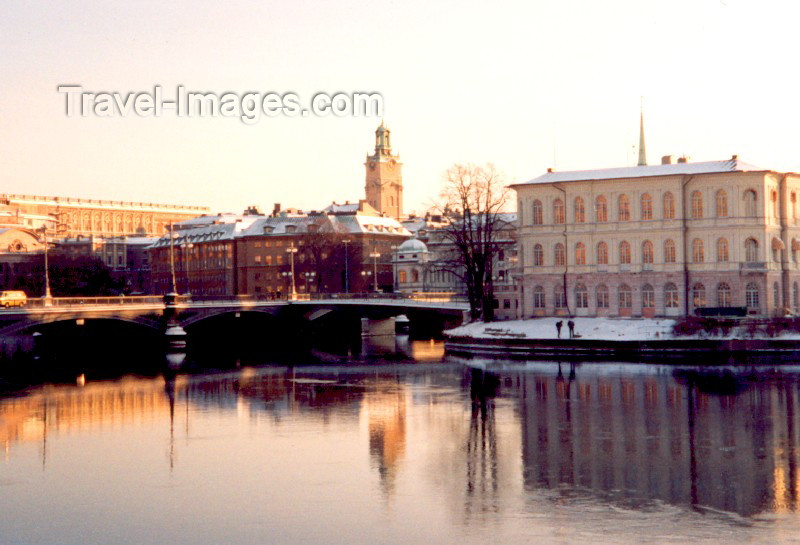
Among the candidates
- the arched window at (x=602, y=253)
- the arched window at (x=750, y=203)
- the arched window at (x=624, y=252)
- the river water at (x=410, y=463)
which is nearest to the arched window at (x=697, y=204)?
the arched window at (x=750, y=203)

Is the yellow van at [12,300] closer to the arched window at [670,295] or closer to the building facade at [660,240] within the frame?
the building facade at [660,240]

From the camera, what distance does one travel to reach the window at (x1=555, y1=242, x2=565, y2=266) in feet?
271

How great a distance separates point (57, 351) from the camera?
87188 millimetres

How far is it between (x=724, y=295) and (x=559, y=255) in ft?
39.1

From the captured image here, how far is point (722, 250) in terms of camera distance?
76750 mm

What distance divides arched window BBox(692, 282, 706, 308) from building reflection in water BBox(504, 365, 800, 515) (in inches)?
826

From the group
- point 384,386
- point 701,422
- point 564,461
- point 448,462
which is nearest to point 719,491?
point 564,461

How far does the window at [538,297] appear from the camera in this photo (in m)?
83.6

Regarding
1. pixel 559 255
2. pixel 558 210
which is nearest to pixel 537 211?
pixel 558 210

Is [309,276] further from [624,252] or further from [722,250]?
[722,250]

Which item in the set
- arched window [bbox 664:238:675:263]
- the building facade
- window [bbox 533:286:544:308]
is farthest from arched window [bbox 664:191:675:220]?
window [bbox 533:286:544:308]

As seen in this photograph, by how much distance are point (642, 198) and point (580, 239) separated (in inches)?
208

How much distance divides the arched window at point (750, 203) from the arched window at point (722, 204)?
4.07 ft

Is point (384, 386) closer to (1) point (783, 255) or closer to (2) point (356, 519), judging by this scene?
(2) point (356, 519)
